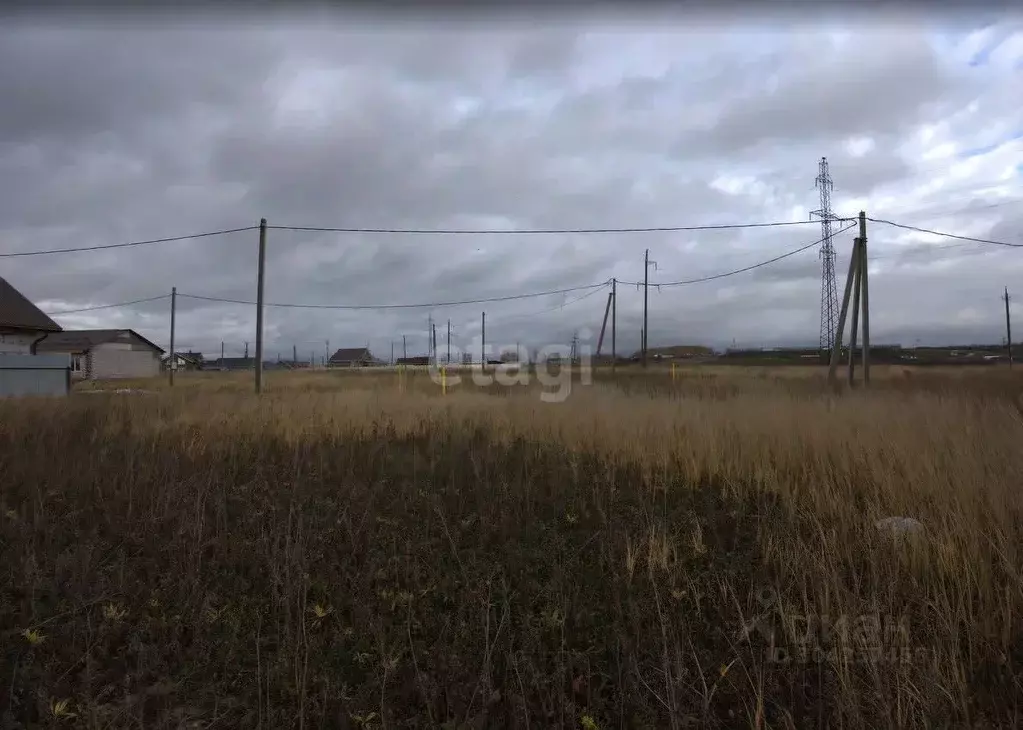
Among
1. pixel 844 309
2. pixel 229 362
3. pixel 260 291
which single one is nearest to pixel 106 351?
pixel 260 291

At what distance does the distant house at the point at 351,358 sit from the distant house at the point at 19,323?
242 feet

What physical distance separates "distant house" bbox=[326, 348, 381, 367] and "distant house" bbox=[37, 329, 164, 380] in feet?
137

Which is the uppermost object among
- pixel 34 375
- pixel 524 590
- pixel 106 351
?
pixel 106 351

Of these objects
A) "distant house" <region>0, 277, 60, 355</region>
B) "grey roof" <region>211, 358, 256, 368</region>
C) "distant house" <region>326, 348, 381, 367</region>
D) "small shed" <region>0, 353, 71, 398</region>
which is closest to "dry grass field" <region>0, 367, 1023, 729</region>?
"small shed" <region>0, 353, 71, 398</region>

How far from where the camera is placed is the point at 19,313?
20281mm

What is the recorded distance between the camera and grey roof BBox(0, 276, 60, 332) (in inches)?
774

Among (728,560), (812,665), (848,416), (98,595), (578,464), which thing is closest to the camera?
(812,665)

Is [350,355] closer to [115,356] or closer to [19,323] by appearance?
[115,356]

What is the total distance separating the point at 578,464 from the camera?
596cm

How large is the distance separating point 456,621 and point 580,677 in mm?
792

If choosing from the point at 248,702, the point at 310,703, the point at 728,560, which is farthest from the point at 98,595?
the point at 728,560

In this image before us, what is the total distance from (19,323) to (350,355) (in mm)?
83519

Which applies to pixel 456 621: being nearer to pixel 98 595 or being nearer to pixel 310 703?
pixel 310 703

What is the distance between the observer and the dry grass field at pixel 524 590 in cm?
231
